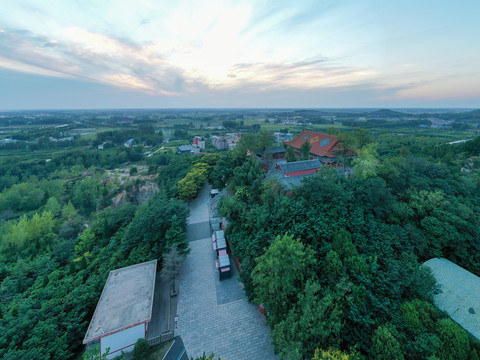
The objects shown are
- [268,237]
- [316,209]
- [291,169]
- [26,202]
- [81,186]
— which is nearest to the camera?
[268,237]

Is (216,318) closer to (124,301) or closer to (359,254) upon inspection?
(124,301)

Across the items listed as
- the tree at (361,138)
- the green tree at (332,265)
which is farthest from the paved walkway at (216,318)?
the tree at (361,138)

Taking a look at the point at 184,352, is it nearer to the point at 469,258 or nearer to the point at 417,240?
the point at 417,240

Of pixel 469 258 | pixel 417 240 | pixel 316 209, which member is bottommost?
pixel 469 258

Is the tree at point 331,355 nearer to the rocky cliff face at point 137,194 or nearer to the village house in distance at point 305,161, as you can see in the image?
the village house in distance at point 305,161

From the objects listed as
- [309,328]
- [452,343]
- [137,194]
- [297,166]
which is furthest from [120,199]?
[452,343]

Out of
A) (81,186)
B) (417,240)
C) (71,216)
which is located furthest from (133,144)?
(417,240)
